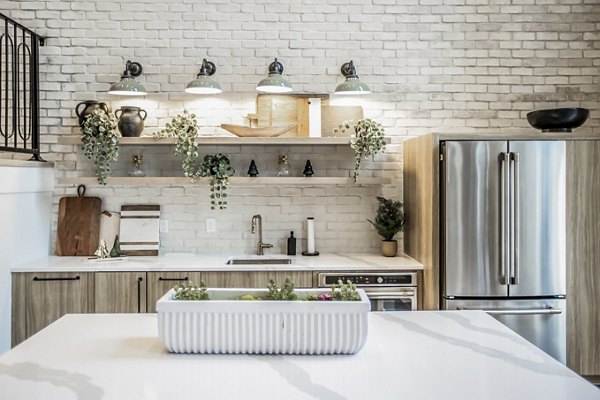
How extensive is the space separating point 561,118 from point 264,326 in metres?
3.14

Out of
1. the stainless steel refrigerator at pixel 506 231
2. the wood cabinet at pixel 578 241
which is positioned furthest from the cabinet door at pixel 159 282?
the stainless steel refrigerator at pixel 506 231

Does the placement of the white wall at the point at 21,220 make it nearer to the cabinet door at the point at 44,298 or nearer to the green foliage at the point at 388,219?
the cabinet door at the point at 44,298

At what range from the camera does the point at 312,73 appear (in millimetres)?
4965

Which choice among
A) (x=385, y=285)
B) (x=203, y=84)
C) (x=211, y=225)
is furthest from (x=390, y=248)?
(x=203, y=84)

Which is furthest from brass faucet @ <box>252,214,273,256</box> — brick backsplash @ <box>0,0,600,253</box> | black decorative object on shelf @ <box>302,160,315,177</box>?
black decorative object on shelf @ <box>302,160,315,177</box>

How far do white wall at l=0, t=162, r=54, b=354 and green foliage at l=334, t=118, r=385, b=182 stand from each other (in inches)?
92.9

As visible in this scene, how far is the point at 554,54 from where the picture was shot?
500cm

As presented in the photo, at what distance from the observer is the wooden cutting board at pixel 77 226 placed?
487 centimetres

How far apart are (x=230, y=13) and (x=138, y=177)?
148 centimetres

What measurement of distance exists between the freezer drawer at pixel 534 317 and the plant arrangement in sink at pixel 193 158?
1828 millimetres

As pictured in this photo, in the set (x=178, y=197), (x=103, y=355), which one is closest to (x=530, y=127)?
(x=178, y=197)

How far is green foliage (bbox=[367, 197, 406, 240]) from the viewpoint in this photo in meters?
4.79

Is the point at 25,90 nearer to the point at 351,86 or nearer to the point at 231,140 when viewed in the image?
the point at 231,140

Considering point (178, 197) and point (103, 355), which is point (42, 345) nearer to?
point (103, 355)
